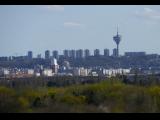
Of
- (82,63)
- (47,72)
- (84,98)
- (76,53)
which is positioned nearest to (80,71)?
(82,63)

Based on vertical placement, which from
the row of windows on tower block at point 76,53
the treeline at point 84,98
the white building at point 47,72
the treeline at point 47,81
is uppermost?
the row of windows on tower block at point 76,53

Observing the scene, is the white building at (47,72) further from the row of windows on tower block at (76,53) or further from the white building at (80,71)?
the row of windows on tower block at (76,53)

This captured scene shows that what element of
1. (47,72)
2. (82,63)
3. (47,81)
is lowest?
(47,81)

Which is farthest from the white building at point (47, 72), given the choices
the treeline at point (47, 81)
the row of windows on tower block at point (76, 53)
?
the row of windows on tower block at point (76, 53)

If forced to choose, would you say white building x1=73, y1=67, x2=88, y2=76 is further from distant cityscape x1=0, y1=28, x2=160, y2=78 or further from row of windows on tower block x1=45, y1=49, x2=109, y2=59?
row of windows on tower block x1=45, y1=49, x2=109, y2=59

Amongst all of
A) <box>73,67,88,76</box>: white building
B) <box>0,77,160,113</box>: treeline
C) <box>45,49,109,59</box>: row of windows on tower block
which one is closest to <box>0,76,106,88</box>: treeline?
<box>73,67,88,76</box>: white building

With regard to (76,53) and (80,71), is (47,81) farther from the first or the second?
(76,53)
